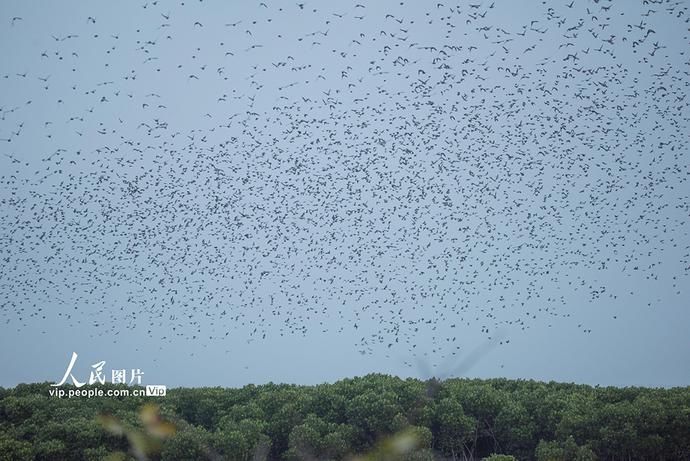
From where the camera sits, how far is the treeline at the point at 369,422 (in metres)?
22.0

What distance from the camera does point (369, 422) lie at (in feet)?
76.7

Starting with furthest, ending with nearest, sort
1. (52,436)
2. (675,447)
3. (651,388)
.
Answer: (651,388)
(52,436)
(675,447)

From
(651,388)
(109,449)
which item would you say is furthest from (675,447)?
(109,449)

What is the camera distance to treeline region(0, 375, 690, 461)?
72.2ft

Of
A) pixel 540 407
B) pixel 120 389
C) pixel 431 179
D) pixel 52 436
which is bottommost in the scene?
pixel 540 407

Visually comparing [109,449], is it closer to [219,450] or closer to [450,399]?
[219,450]

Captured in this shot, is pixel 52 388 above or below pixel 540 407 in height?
above

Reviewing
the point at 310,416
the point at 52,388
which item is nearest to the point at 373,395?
the point at 310,416

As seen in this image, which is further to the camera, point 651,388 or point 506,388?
point 506,388

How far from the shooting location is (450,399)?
24141mm

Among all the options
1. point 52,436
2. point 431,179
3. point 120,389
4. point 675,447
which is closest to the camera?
point 675,447

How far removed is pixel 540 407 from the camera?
24.2 meters

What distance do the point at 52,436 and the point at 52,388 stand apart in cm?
600

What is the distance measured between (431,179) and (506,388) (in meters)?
9.18
